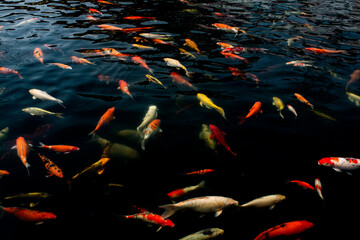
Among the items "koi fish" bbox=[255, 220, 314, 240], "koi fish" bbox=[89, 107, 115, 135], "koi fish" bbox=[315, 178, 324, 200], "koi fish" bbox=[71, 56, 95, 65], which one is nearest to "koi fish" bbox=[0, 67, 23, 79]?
"koi fish" bbox=[71, 56, 95, 65]

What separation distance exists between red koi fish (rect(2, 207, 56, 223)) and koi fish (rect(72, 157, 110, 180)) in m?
0.60

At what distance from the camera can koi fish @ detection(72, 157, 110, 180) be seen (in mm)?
3104

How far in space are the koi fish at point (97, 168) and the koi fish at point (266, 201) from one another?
2308 millimetres

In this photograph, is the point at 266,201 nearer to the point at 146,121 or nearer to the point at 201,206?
the point at 201,206

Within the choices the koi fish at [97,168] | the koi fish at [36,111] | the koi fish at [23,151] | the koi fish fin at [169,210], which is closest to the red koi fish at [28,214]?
the koi fish at [97,168]

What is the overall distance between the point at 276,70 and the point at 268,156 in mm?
4102

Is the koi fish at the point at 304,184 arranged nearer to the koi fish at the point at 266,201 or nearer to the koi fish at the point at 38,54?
the koi fish at the point at 266,201

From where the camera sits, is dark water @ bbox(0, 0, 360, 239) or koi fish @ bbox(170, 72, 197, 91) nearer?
dark water @ bbox(0, 0, 360, 239)

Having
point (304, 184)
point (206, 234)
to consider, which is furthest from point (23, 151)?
point (304, 184)

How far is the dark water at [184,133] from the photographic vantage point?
9.53 ft

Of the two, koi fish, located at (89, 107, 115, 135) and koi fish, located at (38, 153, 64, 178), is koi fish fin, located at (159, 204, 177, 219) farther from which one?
koi fish, located at (89, 107, 115, 135)

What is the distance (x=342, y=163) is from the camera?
10.9 feet

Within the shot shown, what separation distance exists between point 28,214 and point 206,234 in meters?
2.38

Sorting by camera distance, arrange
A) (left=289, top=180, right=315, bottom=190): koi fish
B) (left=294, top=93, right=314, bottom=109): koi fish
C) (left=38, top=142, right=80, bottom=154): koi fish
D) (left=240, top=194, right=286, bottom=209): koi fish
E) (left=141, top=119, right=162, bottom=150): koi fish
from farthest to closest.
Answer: (left=294, top=93, right=314, bottom=109): koi fish
(left=141, top=119, right=162, bottom=150): koi fish
(left=38, top=142, right=80, bottom=154): koi fish
(left=289, top=180, right=315, bottom=190): koi fish
(left=240, top=194, right=286, bottom=209): koi fish
